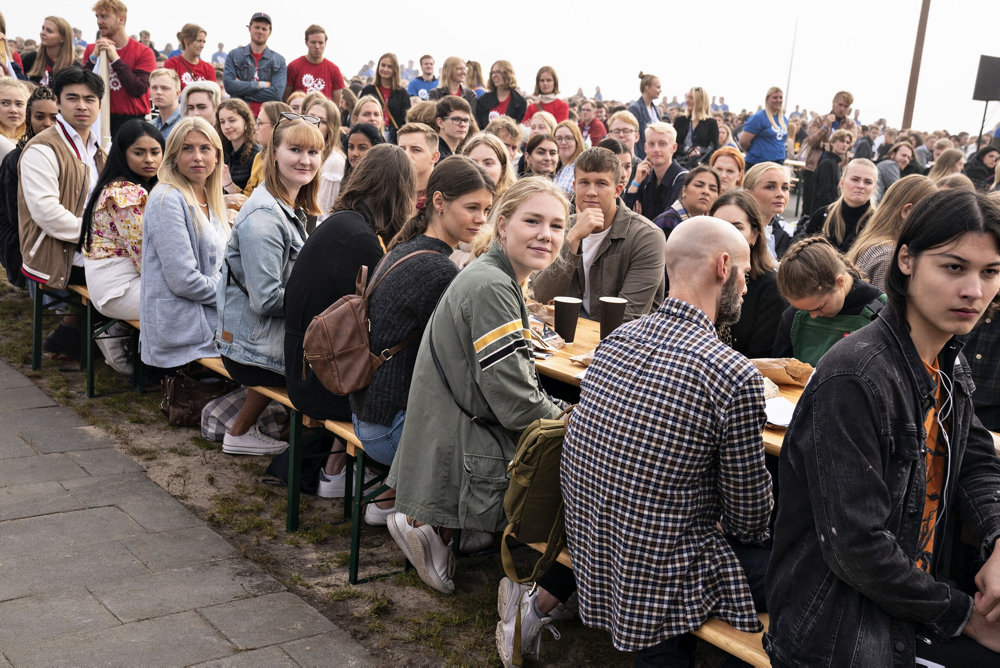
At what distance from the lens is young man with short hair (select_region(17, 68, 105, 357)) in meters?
5.58

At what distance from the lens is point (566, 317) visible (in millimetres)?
3754

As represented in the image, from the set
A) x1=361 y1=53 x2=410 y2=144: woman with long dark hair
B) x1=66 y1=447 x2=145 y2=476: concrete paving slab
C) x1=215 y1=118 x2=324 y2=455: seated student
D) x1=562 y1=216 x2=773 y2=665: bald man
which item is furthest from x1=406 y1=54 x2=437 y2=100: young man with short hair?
x1=562 y1=216 x2=773 y2=665: bald man

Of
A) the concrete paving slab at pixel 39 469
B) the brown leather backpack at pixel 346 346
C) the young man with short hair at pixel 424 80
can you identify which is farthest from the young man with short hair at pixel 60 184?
the young man with short hair at pixel 424 80

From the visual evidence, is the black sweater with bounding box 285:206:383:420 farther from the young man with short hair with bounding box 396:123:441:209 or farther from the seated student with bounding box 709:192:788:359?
the young man with short hair with bounding box 396:123:441:209

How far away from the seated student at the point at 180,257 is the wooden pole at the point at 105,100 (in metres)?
2.79

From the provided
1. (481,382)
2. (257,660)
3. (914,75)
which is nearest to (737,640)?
(481,382)

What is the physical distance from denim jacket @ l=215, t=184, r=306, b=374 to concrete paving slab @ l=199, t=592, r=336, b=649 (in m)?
1.24

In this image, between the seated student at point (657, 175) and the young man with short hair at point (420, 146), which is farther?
the seated student at point (657, 175)

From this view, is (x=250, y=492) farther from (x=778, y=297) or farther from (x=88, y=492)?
(x=778, y=297)

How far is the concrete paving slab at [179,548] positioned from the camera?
3.57 meters

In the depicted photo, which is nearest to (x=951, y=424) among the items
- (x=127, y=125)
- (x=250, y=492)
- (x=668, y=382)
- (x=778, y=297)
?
(x=668, y=382)

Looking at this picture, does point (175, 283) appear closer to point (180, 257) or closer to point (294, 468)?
point (180, 257)

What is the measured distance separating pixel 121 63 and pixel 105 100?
2.60 ft

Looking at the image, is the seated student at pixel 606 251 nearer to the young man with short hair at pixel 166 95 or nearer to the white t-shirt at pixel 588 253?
the white t-shirt at pixel 588 253
